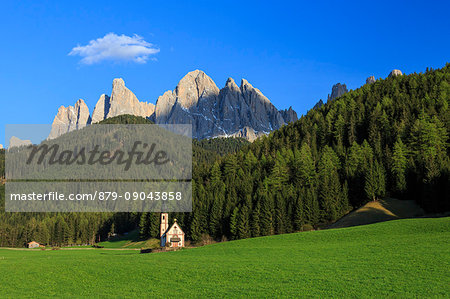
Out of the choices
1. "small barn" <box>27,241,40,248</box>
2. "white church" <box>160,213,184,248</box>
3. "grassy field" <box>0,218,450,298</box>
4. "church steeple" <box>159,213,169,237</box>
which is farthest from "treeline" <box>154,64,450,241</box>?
"small barn" <box>27,241,40,248</box>

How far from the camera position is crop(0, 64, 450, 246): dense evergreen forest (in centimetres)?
7862

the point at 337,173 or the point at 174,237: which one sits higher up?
the point at 337,173

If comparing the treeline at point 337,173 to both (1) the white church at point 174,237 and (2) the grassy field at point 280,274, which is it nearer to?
(1) the white church at point 174,237

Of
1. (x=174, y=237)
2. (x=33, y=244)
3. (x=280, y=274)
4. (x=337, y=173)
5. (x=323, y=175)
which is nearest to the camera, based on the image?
(x=280, y=274)

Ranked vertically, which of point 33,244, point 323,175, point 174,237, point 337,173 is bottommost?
point 33,244

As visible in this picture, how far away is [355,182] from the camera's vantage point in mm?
83875

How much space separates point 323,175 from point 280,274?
6363 cm

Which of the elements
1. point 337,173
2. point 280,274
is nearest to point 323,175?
Answer: point 337,173

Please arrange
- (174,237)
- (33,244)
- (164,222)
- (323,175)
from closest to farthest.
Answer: (174,237)
(323,175)
(164,222)
(33,244)

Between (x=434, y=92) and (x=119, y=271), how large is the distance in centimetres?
11679

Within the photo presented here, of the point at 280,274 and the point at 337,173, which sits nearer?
the point at 280,274

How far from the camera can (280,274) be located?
3073cm

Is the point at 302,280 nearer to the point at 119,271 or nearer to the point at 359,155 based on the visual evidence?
the point at 119,271

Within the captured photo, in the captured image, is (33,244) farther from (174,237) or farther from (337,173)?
(337,173)
